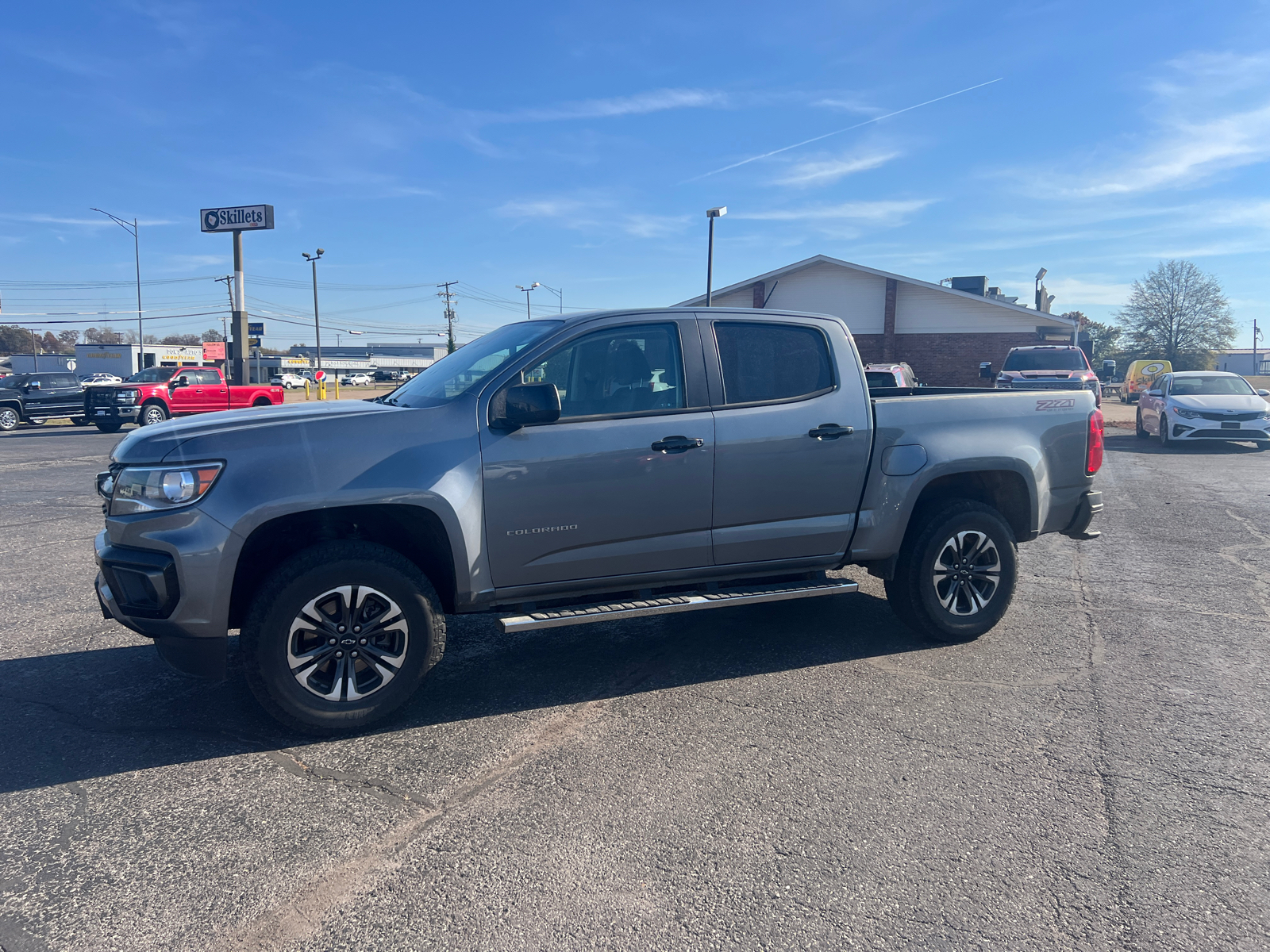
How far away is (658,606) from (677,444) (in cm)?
81

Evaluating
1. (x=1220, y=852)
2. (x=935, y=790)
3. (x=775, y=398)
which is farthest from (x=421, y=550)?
(x=1220, y=852)

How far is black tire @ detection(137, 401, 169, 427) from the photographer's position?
23.5 metres

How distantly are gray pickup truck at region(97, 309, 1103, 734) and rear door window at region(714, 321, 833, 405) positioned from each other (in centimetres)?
1

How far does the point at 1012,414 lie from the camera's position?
5.32 meters

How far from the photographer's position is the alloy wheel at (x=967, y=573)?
5.14 metres

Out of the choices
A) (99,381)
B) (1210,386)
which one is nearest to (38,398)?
(99,381)

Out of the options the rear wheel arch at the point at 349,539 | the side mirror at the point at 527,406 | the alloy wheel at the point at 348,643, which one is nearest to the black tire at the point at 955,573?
the side mirror at the point at 527,406

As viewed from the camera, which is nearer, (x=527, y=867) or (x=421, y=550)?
(x=527, y=867)

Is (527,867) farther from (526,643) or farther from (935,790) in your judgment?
(526,643)

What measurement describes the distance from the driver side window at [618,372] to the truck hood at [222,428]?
0.84 meters

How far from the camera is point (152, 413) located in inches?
940

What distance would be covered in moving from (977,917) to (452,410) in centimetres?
293

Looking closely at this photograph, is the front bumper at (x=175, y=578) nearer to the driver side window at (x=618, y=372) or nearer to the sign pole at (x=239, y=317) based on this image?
the driver side window at (x=618, y=372)

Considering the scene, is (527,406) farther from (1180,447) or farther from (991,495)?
(1180,447)
